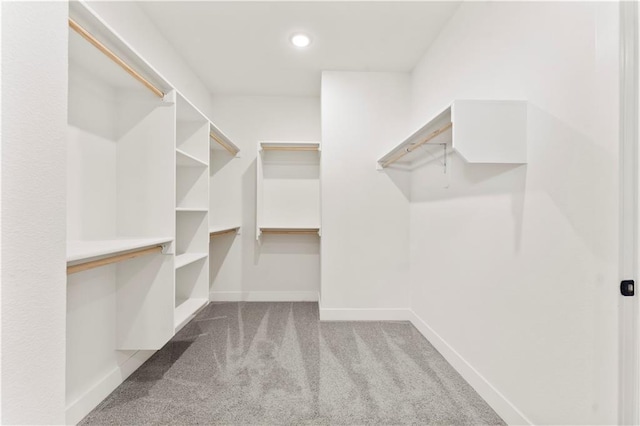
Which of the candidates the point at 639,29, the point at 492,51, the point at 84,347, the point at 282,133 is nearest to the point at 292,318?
the point at 84,347

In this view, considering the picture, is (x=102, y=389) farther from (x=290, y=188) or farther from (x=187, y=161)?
(x=290, y=188)

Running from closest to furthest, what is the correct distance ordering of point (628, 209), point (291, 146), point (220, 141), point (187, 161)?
point (628, 209), point (187, 161), point (220, 141), point (291, 146)

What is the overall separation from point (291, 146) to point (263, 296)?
1736 mm

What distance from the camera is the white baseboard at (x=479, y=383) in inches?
55.0

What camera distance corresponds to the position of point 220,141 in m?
2.75

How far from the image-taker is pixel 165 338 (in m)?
1.68

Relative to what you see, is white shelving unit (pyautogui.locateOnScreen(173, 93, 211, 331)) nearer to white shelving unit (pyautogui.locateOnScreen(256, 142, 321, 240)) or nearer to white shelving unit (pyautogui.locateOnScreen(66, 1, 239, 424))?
white shelving unit (pyautogui.locateOnScreen(66, 1, 239, 424))

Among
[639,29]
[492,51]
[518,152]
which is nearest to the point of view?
[639,29]

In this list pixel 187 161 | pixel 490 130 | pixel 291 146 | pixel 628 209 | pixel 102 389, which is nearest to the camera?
pixel 628 209

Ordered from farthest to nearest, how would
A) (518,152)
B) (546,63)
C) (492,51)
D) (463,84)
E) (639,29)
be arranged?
(463,84) → (492,51) → (518,152) → (546,63) → (639,29)

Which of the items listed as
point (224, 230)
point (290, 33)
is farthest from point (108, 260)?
point (290, 33)

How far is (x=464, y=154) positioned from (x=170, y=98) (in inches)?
63.2

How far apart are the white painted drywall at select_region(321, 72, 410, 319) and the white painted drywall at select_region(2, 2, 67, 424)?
217cm

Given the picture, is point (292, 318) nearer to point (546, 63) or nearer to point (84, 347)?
point (84, 347)
